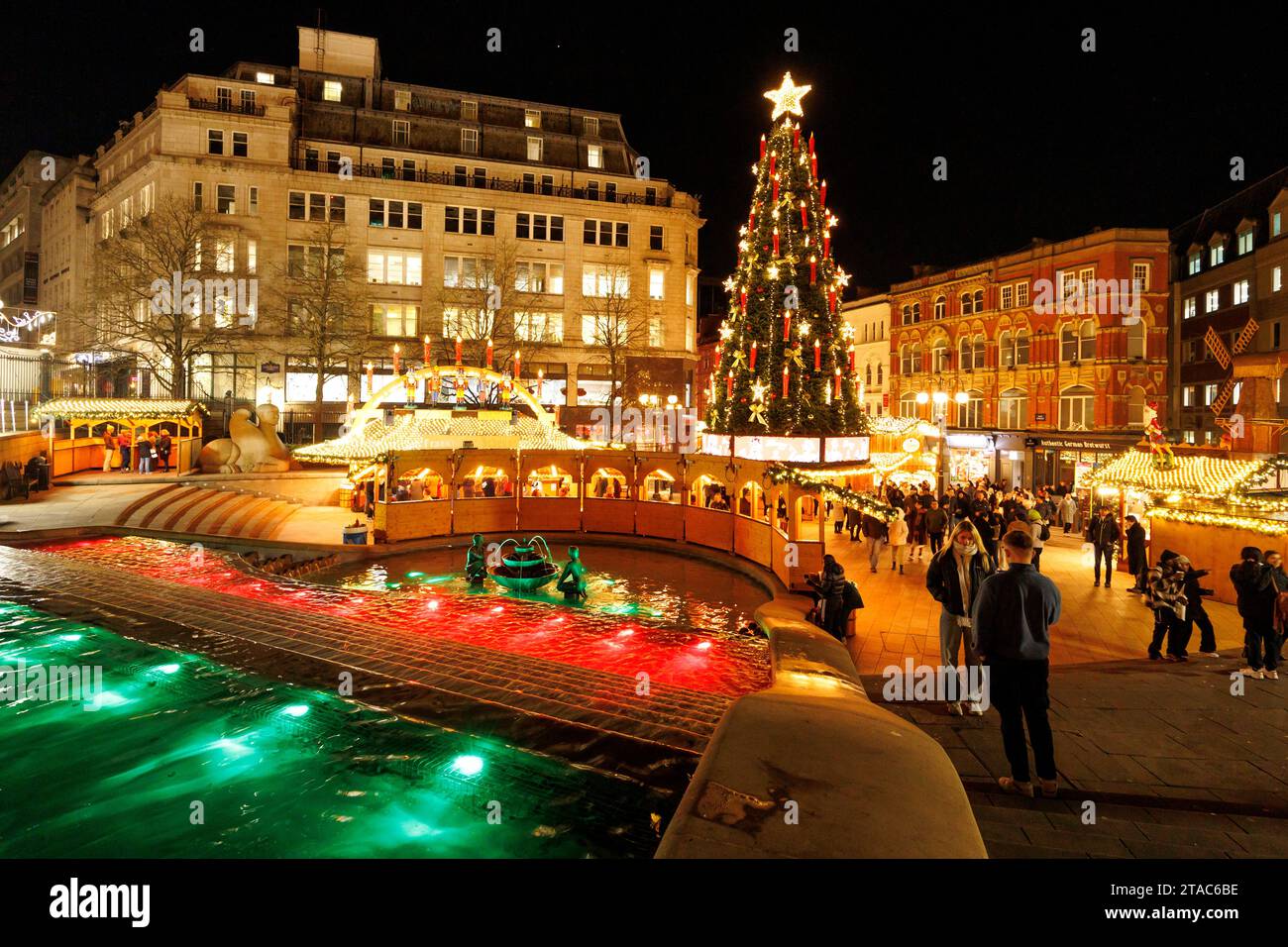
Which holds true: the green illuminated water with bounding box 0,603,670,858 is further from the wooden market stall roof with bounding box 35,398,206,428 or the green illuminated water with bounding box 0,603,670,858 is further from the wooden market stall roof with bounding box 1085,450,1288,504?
the wooden market stall roof with bounding box 35,398,206,428

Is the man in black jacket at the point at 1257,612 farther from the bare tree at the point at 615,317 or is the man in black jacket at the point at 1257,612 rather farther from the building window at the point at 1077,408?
the bare tree at the point at 615,317

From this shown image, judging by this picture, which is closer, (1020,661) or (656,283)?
(1020,661)

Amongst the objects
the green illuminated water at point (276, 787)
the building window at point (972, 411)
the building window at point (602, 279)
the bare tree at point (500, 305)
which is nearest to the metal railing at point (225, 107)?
the bare tree at point (500, 305)

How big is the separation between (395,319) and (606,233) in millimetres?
15083

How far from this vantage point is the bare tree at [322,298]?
40.8 meters

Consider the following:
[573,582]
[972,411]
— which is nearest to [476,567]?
[573,582]

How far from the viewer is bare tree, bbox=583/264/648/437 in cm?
4744

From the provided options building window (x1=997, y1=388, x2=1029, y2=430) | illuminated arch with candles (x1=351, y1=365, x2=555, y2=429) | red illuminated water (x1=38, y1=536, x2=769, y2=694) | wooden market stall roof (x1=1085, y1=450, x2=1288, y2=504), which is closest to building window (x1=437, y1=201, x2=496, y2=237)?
illuminated arch with candles (x1=351, y1=365, x2=555, y2=429)

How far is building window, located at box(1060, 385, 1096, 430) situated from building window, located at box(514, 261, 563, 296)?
101ft

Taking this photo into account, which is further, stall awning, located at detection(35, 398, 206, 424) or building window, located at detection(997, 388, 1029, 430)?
building window, located at detection(997, 388, 1029, 430)

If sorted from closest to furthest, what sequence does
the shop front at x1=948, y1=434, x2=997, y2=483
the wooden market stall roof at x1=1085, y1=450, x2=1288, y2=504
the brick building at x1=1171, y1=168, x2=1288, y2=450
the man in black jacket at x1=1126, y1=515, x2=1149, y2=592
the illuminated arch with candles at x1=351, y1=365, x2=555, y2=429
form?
the wooden market stall roof at x1=1085, y1=450, x2=1288, y2=504
the man in black jacket at x1=1126, y1=515, x2=1149, y2=592
the illuminated arch with candles at x1=351, y1=365, x2=555, y2=429
the brick building at x1=1171, y1=168, x2=1288, y2=450
the shop front at x1=948, y1=434, x2=997, y2=483

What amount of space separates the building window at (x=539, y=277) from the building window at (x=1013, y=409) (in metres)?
28.4

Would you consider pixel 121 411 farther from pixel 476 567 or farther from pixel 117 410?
pixel 476 567

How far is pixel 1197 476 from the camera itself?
1592 cm
